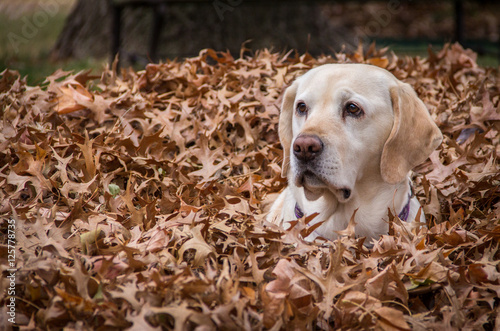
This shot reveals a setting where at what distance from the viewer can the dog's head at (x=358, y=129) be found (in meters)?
2.95

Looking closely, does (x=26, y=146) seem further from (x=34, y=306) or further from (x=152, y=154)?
(x=34, y=306)

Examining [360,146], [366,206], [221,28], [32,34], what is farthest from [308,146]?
[32,34]

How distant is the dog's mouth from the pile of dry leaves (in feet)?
0.93

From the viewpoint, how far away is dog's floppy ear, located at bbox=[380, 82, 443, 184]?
3.09 metres

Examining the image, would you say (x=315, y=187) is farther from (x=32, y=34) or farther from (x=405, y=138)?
(x=32, y=34)

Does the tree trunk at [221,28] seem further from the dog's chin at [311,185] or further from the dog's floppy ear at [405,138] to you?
the dog's chin at [311,185]

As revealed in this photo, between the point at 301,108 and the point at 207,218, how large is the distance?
3.24 feet

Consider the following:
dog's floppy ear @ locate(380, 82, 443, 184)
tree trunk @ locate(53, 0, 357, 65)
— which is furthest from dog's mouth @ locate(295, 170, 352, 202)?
tree trunk @ locate(53, 0, 357, 65)

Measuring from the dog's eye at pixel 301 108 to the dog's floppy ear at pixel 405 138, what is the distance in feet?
1.76

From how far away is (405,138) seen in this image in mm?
3113

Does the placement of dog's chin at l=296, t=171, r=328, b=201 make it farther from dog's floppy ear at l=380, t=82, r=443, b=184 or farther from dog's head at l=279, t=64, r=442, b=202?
dog's floppy ear at l=380, t=82, r=443, b=184

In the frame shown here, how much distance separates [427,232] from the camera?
114 inches

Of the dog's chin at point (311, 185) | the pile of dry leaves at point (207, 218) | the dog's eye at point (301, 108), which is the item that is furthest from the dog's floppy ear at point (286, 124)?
the dog's chin at point (311, 185)

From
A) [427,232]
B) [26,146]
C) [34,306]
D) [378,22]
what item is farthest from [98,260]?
[378,22]
